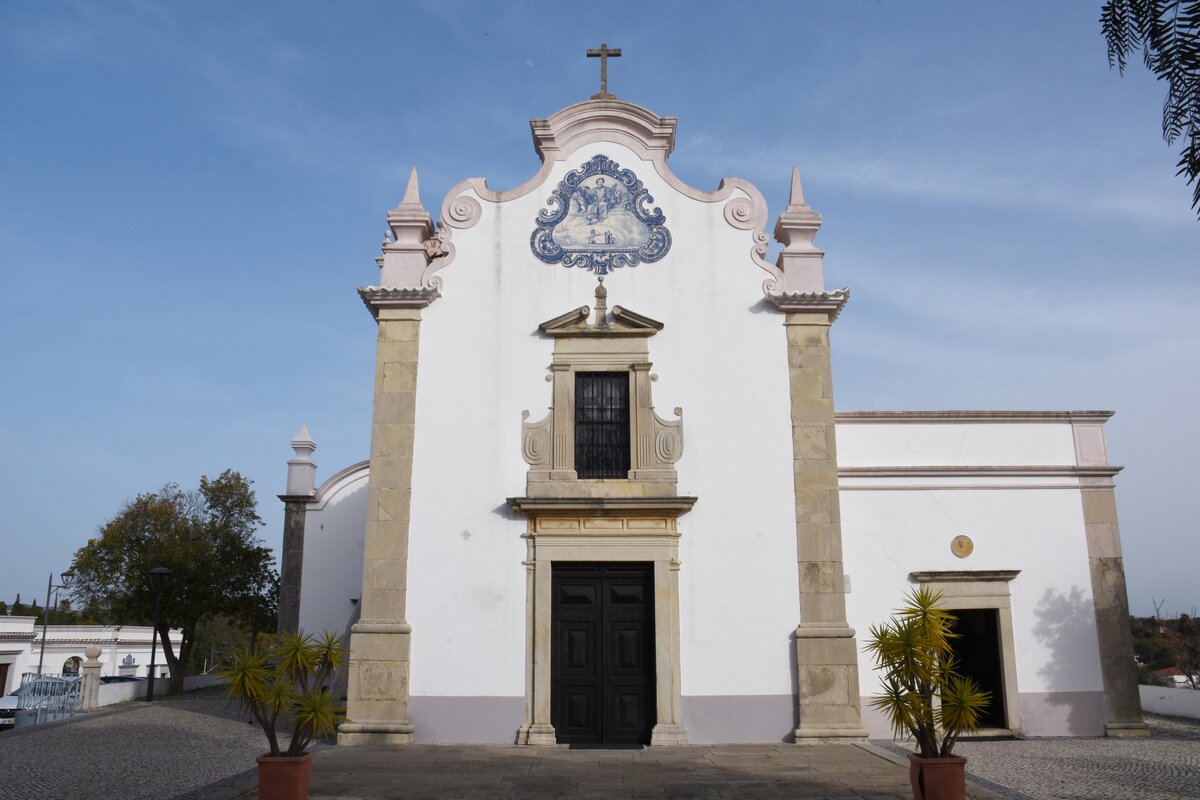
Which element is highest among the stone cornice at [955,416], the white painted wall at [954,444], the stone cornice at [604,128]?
the stone cornice at [604,128]

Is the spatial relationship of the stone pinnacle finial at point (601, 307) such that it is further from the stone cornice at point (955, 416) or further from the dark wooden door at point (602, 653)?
the stone cornice at point (955, 416)

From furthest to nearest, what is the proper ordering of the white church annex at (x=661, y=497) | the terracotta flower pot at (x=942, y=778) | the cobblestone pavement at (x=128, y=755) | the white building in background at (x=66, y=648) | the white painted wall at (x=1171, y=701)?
the white building in background at (x=66, y=648)
the white painted wall at (x=1171, y=701)
the white church annex at (x=661, y=497)
the cobblestone pavement at (x=128, y=755)
the terracotta flower pot at (x=942, y=778)

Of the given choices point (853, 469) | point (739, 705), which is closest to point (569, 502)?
point (739, 705)

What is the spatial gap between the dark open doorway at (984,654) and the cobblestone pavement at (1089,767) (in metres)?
0.60

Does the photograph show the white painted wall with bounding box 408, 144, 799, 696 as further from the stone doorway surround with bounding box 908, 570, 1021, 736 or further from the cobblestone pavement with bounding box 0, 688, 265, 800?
the cobblestone pavement with bounding box 0, 688, 265, 800

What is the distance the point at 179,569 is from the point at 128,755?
41.7ft

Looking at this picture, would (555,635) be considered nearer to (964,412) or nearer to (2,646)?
(964,412)

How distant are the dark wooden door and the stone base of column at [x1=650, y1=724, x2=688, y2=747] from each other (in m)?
0.17

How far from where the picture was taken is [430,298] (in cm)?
1252

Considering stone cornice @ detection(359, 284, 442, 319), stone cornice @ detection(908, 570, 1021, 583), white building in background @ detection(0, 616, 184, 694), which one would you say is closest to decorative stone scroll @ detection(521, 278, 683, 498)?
stone cornice @ detection(359, 284, 442, 319)

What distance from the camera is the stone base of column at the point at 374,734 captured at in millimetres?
11117

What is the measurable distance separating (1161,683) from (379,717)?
16083mm

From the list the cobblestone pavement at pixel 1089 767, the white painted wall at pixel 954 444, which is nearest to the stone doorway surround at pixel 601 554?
the cobblestone pavement at pixel 1089 767

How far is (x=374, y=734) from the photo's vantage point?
36.6 ft
